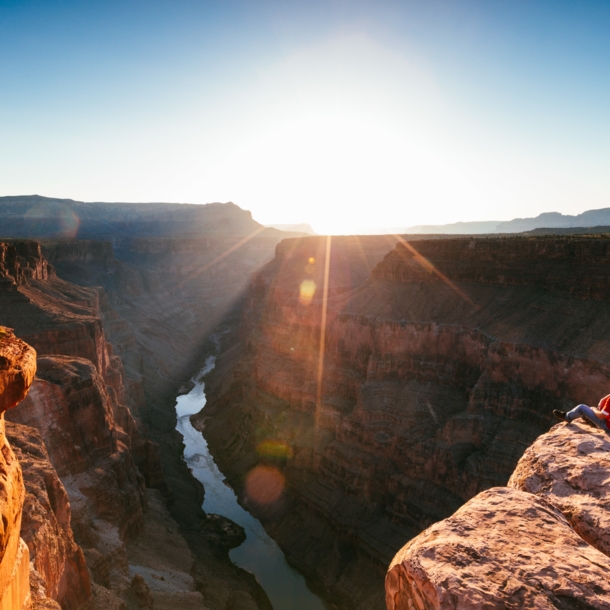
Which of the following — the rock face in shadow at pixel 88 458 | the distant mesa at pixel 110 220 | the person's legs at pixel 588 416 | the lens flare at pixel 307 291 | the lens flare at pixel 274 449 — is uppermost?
the distant mesa at pixel 110 220

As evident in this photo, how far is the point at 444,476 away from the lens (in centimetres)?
3269

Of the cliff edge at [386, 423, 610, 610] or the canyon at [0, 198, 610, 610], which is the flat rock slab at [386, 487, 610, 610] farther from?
the canyon at [0, 198, 610, 610]

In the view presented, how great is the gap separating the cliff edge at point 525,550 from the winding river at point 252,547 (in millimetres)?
31465

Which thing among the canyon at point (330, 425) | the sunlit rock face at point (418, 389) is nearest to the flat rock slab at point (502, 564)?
the canyon at point (330, 425)

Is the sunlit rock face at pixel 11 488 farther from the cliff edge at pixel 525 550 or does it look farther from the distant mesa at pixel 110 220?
the distant mesa at pixel 110 220

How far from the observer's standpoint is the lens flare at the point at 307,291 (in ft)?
182

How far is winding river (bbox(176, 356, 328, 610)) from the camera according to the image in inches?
1286

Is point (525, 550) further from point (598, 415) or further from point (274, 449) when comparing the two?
point (274, 449)

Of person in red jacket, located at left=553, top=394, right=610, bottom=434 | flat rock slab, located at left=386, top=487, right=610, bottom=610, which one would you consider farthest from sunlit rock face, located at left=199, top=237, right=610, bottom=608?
flat rock slab, located at left=386, top=487, right=610, bottom=610

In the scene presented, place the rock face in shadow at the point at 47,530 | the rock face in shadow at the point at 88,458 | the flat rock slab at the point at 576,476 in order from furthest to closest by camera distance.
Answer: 1. the rock face in shadow at the point at 88,458
2. the rock face in shadow at the point at 47,530
3. the flat rock slab at the point at 576,476

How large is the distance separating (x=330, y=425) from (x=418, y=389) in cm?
930

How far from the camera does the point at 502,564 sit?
474cm

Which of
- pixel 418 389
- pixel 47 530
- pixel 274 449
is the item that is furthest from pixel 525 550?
pixel 274 449

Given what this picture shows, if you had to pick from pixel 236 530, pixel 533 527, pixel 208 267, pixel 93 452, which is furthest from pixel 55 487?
pixel 208 267
